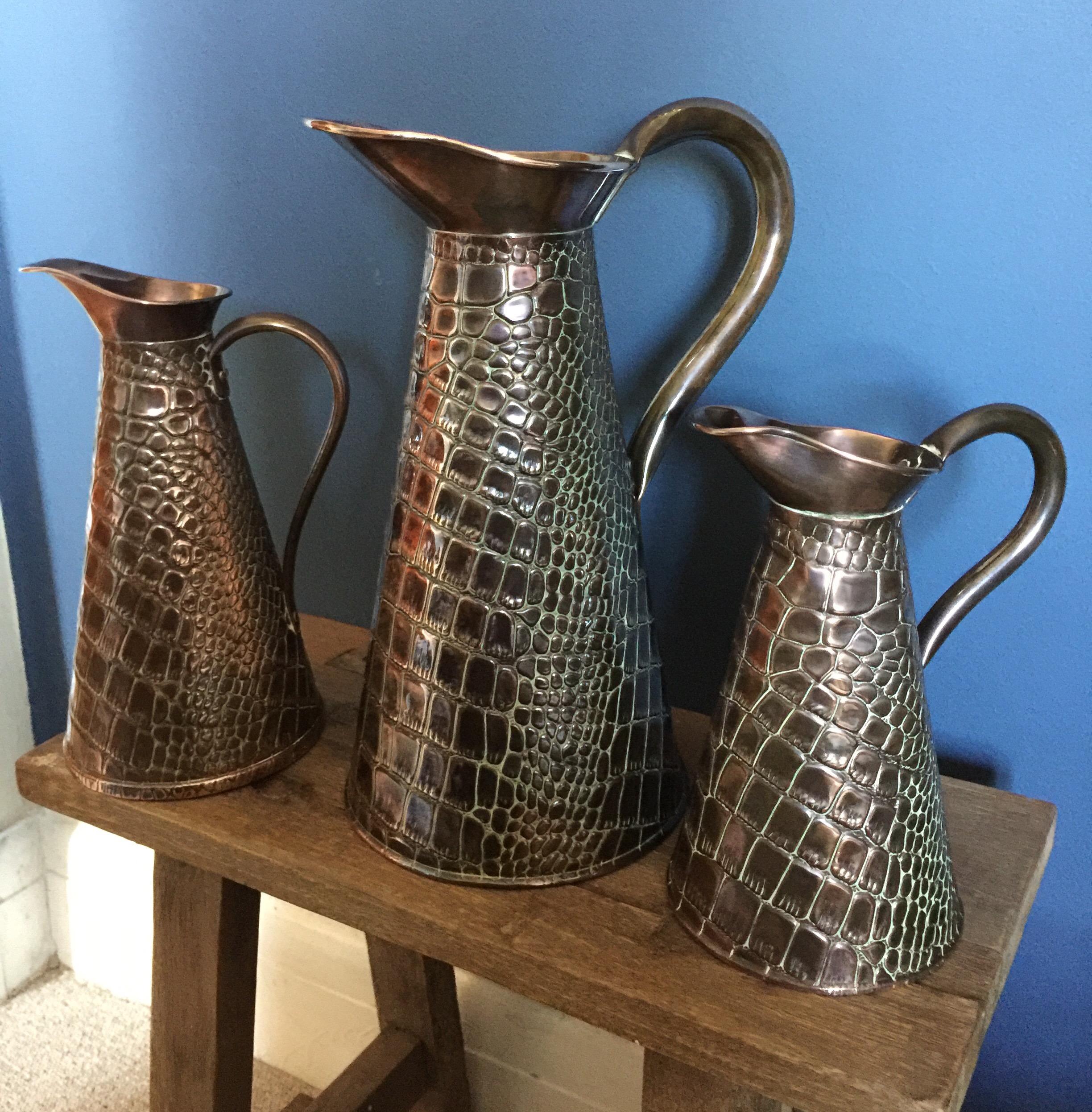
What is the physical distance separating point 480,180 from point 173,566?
272mm

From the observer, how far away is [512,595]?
473mm

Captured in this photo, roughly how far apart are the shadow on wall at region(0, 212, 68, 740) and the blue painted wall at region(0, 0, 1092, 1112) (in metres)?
0.12

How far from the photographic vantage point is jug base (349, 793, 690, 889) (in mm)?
508

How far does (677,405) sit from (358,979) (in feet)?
2.62

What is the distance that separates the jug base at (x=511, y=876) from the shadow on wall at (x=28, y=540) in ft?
2.11

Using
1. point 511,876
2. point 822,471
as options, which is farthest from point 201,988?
point 822,471

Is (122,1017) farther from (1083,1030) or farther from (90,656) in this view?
(1083,1030)

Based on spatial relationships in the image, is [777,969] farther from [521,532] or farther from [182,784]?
[182,784]

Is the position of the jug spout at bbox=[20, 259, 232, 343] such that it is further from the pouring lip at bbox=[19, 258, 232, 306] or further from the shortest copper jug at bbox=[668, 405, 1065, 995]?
Answer: the shortest copper jug at bbox=[668, 405, 1065, 995]

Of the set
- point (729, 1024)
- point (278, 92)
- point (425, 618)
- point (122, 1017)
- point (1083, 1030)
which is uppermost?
point (278, 92)

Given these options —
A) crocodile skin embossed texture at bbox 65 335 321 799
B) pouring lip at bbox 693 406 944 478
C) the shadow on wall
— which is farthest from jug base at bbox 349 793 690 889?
the shadow on wall

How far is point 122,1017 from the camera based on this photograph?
1.21 metres

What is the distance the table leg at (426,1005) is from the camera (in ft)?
2.94

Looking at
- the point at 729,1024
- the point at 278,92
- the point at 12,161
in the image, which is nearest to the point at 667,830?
the point at 729,1024
